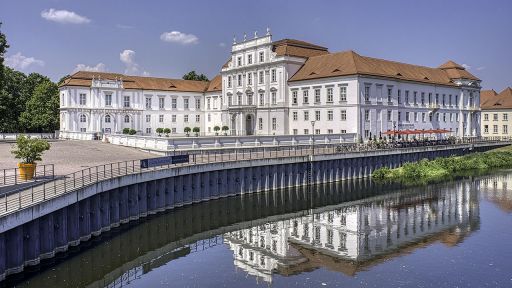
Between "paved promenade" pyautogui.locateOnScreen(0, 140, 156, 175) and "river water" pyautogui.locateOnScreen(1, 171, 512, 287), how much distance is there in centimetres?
727

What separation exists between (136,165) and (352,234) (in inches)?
635

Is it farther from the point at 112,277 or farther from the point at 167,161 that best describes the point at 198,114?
the point at 112,277

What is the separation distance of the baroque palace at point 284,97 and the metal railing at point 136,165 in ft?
29.1

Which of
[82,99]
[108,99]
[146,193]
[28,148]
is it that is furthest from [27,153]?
[108,99]

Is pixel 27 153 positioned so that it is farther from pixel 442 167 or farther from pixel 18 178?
pixel 442 167

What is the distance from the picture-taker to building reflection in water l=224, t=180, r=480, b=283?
25391 millimetres

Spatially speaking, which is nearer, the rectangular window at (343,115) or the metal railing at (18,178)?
the metal railing at (18,178)

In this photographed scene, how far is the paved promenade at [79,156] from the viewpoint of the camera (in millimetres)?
36438

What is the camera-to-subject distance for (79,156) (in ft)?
145


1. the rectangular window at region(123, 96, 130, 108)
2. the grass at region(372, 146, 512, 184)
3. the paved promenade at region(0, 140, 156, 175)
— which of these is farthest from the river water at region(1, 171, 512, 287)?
the rectangular window at region(123, 96, 130, 108)

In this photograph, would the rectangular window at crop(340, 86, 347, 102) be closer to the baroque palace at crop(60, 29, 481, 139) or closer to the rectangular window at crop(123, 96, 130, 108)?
the baroque palace at crop(60, 29, 481, 139)

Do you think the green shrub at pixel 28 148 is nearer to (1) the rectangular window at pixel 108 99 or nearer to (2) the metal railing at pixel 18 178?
(2) the metal railing at pixel 18 178

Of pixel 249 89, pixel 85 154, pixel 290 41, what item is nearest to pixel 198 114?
pixel 249 89

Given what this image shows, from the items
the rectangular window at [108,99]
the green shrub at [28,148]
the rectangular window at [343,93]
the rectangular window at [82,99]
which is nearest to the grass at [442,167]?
the rectangular window at [343,93]
